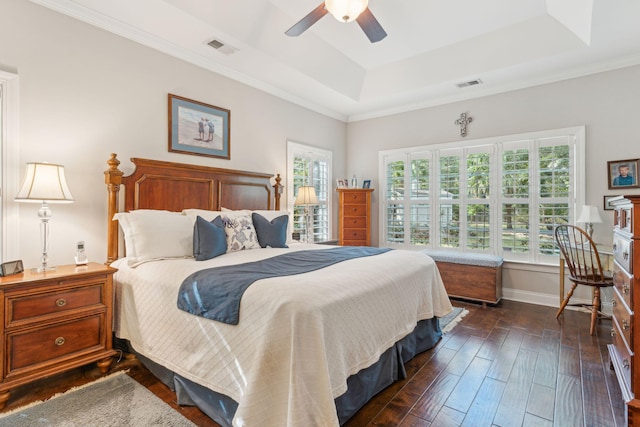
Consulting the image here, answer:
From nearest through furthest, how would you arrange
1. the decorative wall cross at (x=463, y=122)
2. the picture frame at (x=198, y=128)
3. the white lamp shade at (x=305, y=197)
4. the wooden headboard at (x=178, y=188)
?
the wooden headboard at (x=178, y=188) < the picture frame at (x=198, y=128) < the white lamp shade at (x=305, y=197) < the decorative wall cross at (x=463, y=122)

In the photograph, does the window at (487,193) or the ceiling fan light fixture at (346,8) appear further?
the window at (487,193)

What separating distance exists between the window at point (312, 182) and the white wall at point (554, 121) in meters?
1.29

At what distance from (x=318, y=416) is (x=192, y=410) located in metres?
0.93

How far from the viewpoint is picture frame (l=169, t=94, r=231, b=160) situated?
10.7 feet

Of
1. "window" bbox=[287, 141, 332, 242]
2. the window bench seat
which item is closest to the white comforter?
the window bench seat

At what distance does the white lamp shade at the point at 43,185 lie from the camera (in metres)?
2.11

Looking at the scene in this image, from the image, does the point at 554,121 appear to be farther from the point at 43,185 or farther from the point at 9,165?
the point at 9,165

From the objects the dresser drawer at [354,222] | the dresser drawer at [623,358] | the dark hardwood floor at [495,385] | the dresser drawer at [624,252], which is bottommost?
the dark hardwood floor at [495,385]

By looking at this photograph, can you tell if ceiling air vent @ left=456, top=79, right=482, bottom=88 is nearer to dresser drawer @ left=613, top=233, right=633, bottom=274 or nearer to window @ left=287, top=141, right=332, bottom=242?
window @ left=287, top=141, right=332, bottom=242

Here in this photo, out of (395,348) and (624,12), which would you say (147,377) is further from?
(624,12)

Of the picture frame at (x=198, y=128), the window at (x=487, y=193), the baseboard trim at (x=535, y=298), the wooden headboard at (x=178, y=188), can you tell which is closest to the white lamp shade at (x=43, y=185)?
the wooden headboard at (x=178, y=188)

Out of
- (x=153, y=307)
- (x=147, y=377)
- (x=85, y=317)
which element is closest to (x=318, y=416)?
(x=153, y=307)

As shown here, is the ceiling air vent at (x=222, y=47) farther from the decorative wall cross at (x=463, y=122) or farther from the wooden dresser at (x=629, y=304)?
the wooden dresser at (x=629, y=304)

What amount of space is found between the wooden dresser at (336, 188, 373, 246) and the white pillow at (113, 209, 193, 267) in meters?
2.83
